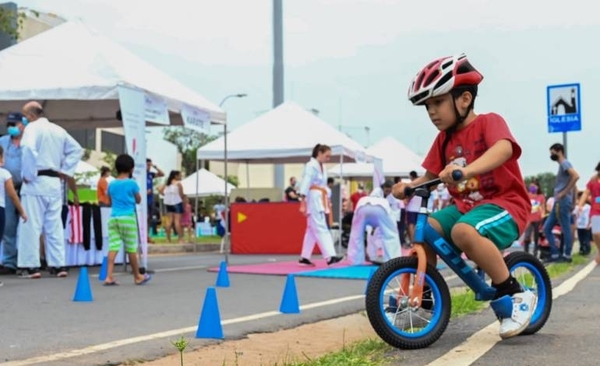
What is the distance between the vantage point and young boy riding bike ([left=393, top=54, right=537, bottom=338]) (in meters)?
4.69

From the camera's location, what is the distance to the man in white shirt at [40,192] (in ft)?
31.8

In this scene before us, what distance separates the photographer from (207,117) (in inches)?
500

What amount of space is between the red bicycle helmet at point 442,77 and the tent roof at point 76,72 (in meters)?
6.42

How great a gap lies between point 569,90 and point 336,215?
638cm

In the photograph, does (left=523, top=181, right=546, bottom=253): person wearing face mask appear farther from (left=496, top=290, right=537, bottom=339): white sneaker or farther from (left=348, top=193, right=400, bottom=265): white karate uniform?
(left=496, top=290, right=537, bottom=339): white sneaker

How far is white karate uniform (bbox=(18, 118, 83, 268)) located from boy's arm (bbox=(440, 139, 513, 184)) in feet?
21.7

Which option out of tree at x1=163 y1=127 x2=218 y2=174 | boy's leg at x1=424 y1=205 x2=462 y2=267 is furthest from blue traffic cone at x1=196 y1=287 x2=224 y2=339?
tree at x1=163 y1=127 x2=218 y2=174

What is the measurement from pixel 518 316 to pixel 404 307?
2.27 ft

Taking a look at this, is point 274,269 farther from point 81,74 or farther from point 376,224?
point 81,74

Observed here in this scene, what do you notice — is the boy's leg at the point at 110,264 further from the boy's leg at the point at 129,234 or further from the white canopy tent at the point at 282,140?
the white canopy tent at the point at 282,140

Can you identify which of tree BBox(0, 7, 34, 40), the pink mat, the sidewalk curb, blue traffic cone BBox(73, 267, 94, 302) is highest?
tree BBox(0, 7, 34, 40)

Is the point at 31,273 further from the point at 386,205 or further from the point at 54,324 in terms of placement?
the point at 386,205

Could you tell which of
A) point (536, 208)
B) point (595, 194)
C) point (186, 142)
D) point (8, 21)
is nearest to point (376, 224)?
point (595, 194)

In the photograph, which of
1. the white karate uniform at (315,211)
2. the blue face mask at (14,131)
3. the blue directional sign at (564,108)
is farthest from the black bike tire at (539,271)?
the blue directional sign at (564,108)
